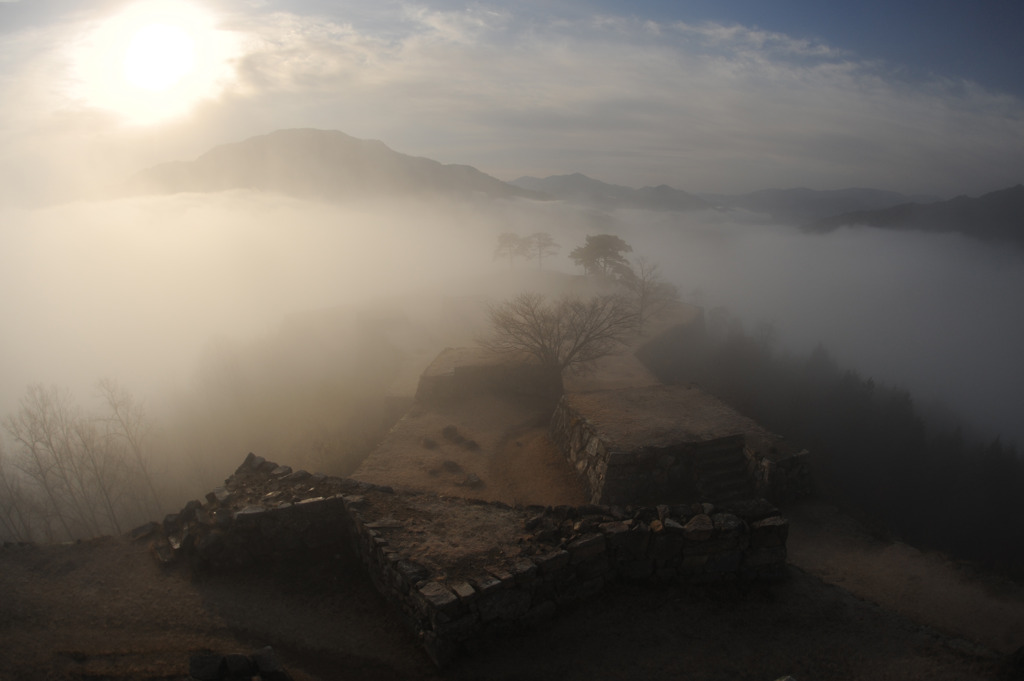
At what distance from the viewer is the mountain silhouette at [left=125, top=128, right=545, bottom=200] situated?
172125mm

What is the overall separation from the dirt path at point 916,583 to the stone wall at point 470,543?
8.75 feet

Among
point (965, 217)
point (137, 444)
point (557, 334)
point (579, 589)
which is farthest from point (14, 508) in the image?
point (965, 217)

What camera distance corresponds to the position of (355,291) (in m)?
71.4

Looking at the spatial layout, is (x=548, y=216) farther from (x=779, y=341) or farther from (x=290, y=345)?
(x=290, y=345)

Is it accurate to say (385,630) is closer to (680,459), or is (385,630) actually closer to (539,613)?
(539,613)

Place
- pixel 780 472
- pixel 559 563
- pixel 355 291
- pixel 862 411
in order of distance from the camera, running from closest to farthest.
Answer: pixel 559 563 → pixel 780 472 → pixel 862 411 → pixel 355 291

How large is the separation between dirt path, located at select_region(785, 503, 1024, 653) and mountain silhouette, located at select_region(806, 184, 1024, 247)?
116 metres

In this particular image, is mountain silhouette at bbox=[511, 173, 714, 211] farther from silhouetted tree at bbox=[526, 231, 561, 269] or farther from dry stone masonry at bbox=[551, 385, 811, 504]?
dry stone masonry at bbox=[551, 385, 811, 504]

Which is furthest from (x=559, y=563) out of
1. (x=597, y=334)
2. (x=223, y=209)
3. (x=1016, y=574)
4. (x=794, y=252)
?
(x=223, y=209)

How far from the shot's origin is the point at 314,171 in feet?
574

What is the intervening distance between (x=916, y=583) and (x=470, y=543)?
8.84 m

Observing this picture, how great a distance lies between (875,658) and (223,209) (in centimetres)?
15863

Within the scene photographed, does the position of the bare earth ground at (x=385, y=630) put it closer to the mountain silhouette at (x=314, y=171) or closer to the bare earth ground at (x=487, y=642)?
the bare earth ground at (x=487, y=642)

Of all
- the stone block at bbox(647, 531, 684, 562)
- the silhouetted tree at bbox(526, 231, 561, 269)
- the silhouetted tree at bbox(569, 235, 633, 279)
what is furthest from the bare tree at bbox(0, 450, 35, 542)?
the silhouetted tree at bbox(526, 231, 561, 269)
